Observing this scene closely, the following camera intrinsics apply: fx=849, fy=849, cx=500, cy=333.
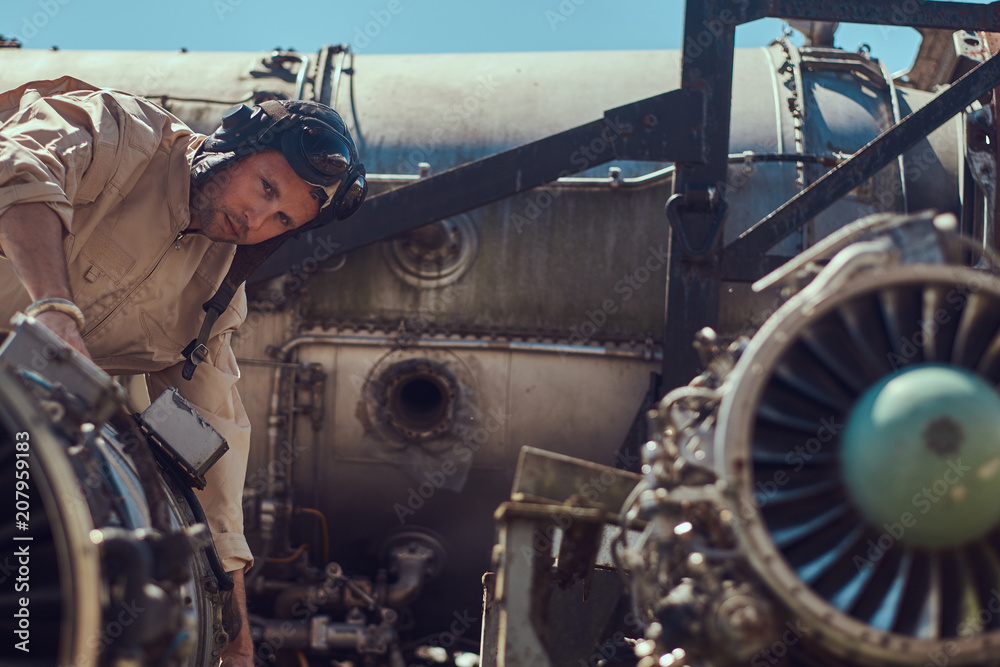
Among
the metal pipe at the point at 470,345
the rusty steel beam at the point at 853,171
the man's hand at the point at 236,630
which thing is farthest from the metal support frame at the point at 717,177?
the man's hand at the point at 236,630

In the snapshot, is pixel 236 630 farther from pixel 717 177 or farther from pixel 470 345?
pixel 717 177

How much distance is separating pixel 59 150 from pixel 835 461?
2.02 meters

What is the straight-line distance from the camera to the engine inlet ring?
1613 mm

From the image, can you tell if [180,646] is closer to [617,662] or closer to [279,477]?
[617,662]

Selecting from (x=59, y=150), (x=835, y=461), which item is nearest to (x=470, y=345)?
(x=59, y=150)

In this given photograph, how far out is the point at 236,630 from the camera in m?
2.63

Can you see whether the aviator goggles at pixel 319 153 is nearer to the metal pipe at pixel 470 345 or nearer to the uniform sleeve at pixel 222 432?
the uniform sleeve at pixel 222 432

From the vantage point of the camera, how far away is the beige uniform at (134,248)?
2260 millimetres

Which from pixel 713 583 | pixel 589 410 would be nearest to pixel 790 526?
pixel 713 583

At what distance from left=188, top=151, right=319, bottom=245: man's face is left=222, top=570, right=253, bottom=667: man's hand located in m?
1.10

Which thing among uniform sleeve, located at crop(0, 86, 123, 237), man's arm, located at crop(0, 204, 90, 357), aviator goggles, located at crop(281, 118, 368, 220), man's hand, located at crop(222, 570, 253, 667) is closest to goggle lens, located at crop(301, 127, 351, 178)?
aviator goggles, located at crop(281, 118, 368, 220)

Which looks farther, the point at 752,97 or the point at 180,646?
the point at 752,97

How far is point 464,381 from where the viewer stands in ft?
13.1

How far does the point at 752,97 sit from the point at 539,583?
3.12 meters
